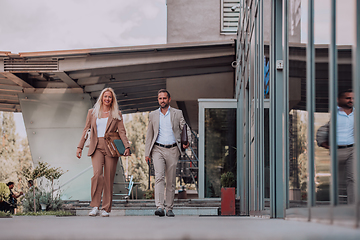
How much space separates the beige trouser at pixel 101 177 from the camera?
6824 millimetres

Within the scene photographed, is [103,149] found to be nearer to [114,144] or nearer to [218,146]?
[114,144]

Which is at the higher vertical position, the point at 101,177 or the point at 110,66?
the point at 110,66

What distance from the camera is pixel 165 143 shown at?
6957 millimetres

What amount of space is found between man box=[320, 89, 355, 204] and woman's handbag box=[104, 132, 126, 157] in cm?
454

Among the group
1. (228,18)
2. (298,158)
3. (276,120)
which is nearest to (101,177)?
(276,120)

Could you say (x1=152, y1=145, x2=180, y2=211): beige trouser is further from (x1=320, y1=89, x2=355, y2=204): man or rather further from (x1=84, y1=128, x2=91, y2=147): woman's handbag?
(x1=320, y1=89, x2=355, y2=204): man

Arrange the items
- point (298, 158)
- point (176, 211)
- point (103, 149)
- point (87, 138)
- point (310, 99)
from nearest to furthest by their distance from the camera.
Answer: point (310, 99), point (298, 158), point (103, 149), point (87, 138), point (176, 211)

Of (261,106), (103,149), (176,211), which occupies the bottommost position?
(176,211)

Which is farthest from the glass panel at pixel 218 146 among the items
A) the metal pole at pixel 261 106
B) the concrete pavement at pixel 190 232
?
the concrete pavement at pixel 190 232

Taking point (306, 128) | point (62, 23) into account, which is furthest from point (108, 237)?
point (62, 23)

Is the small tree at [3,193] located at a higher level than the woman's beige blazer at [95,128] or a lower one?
lower

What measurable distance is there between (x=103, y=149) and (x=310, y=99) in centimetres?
406

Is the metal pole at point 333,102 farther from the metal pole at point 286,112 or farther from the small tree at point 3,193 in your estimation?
the small tree at point 3,193

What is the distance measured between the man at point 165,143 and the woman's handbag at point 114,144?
0.38m
